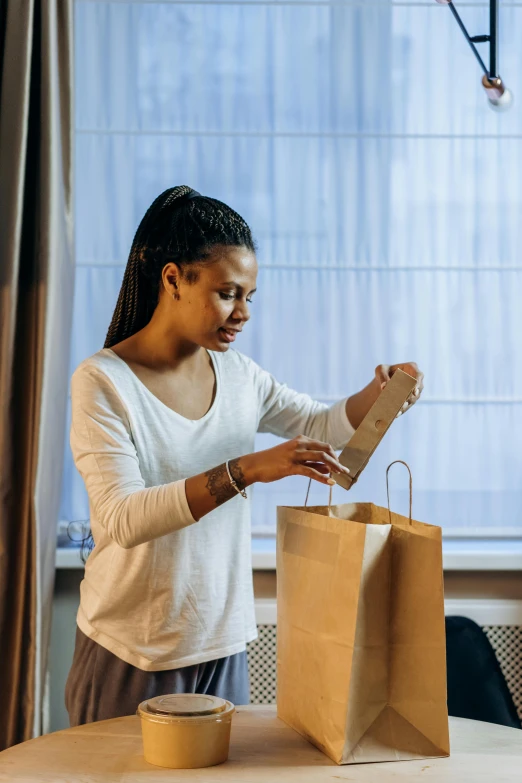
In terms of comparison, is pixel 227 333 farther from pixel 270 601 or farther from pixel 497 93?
pixel 270 601

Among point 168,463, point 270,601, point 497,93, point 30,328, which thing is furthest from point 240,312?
point 270,601

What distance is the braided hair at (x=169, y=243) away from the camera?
56.9 inches

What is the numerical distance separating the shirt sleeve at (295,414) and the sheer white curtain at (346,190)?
0.53 m

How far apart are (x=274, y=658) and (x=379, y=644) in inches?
47.6

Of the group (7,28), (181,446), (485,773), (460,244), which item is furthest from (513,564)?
(7,28)

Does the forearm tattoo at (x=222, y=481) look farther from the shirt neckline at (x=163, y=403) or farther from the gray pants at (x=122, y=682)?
the gray pants at (x=122, y=682)

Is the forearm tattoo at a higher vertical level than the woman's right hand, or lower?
lower

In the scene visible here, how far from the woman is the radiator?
0.67 metres

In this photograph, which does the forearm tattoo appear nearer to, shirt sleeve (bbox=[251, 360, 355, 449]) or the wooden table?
the wooden table

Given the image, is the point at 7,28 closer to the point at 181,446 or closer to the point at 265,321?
the point at 265,321

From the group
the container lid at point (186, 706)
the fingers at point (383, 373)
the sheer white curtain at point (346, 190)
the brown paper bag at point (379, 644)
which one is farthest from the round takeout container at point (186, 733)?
the sheer white curtain at point (346, 190)

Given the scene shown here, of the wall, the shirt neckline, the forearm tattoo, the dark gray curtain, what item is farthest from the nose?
the wall

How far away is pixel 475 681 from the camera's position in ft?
6.61

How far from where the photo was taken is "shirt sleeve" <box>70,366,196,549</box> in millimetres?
1252
